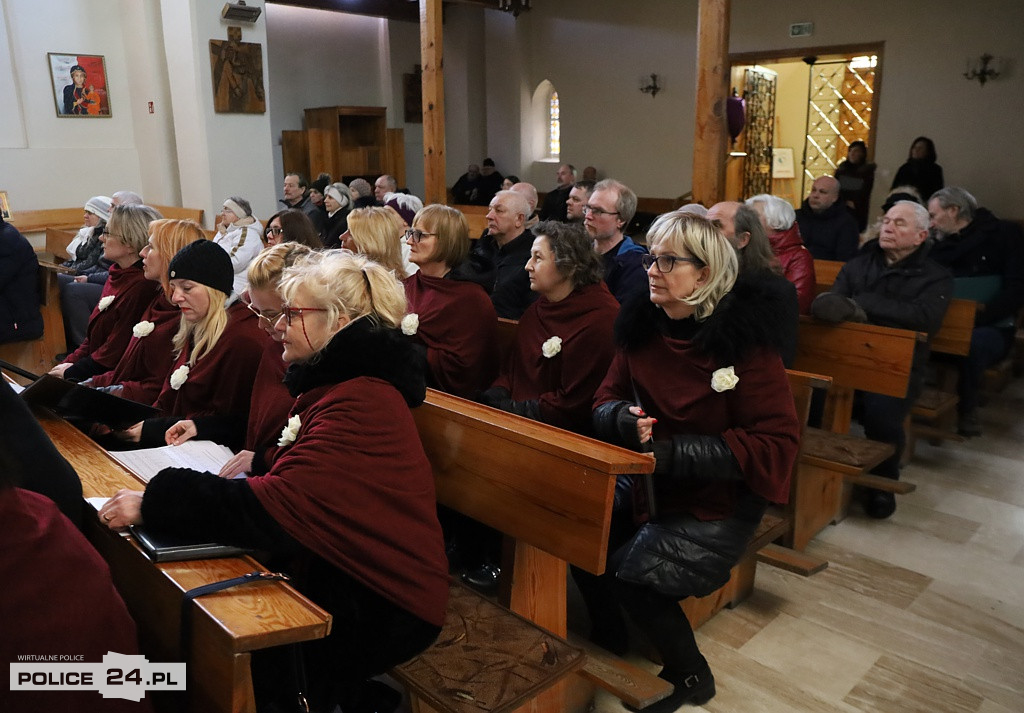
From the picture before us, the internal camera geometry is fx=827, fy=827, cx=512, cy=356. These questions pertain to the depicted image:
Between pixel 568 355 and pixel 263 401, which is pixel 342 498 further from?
pixel 568 355

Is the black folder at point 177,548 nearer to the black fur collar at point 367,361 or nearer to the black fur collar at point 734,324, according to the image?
the black fur collar at point 367,361

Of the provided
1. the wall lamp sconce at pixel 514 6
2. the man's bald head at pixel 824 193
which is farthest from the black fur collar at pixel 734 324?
the wall lamp sconce at pixel 514 6

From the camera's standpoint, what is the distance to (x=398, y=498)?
70.0 inches

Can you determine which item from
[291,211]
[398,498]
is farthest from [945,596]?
[291,211]

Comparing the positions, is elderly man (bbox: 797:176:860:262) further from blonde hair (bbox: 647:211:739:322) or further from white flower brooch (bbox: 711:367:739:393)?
white flower brooch (bbox: 711:367:739:393)

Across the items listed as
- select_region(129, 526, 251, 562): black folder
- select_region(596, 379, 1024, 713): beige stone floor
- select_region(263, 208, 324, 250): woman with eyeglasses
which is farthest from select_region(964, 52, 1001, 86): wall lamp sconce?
select_region(129, 526, 251, 562): black folder

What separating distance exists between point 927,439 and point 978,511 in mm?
1049

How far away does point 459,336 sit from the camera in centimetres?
345

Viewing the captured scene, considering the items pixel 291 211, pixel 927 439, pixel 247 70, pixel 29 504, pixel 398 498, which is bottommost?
pixel 927 439

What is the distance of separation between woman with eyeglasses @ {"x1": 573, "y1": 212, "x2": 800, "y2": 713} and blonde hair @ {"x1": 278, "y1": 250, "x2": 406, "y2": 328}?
781mm

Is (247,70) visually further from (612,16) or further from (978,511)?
(978,511)

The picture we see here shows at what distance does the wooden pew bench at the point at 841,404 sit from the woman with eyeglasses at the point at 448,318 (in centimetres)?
138

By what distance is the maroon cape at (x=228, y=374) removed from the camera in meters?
2.85

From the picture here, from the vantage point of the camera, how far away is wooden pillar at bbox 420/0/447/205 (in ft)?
23.1
